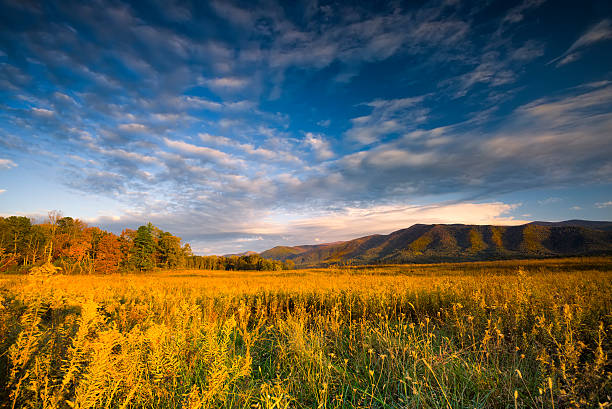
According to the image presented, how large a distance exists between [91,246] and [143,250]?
1193 centimetres

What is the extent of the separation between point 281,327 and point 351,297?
306 centimetres

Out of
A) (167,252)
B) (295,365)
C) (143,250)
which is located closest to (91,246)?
(143,250)

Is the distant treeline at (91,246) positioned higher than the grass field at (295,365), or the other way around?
the distant treeline at (91,246)

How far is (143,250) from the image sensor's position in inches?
2121

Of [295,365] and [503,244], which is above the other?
A: [295,365]

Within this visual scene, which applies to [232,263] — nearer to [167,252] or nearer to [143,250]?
[167,252]

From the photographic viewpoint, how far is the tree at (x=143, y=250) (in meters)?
52.5

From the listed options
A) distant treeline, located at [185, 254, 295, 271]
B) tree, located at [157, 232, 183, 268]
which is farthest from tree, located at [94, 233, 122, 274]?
distant treeline, located at [185, 254, 295, 271]

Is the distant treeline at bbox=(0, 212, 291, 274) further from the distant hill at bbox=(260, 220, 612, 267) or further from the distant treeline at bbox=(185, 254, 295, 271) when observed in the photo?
the distant hill at bbox=(260, 220, 612, 267)

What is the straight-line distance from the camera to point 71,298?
18.1 ft

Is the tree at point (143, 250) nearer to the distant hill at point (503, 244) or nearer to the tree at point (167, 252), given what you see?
the tree at point (167, 252)

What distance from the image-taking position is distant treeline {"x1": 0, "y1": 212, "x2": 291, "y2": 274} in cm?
3728

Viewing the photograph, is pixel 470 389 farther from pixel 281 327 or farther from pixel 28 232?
pixel 28 232

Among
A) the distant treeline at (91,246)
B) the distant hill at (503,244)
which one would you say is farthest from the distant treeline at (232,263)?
the distant hill at (503,244)
